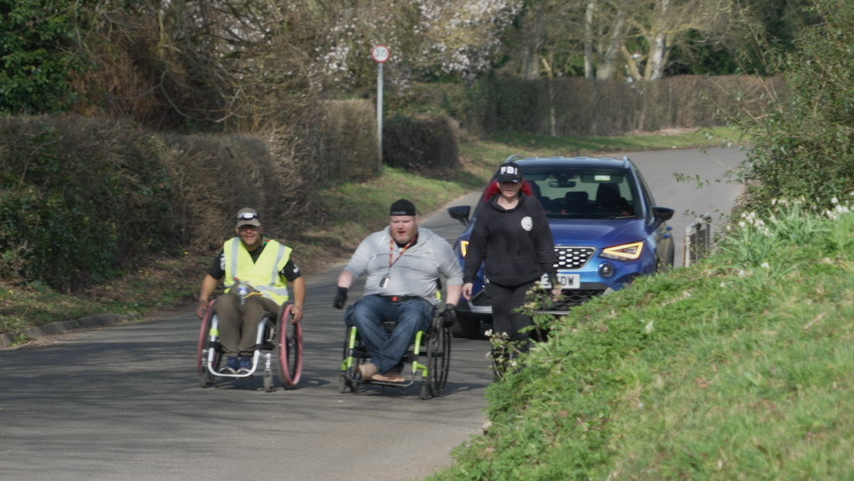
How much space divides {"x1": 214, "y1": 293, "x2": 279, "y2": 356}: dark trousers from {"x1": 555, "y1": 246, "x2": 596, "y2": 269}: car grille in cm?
373

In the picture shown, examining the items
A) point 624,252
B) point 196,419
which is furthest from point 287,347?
point 624,252

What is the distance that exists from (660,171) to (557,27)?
712 inches

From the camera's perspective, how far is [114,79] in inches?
967

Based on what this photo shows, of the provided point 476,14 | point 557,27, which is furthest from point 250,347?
point 557,27

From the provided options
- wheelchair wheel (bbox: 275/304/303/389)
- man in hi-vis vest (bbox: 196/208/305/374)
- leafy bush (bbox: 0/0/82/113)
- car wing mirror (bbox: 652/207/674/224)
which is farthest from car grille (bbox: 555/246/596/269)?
leafy bush (bbox: 0/0/82/113)

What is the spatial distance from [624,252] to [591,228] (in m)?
0.50

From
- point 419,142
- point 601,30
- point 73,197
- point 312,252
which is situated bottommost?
point 312,252

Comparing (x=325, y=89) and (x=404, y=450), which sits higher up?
(x=325, y=89)

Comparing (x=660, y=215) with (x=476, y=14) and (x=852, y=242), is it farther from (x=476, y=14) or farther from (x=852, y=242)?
(x=476, y=14)

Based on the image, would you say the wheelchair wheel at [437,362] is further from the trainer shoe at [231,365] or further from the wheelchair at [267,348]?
the trainer shoe at [231,365]

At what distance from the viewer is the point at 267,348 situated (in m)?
11.0

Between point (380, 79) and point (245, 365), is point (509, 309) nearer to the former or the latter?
point (245, 365)

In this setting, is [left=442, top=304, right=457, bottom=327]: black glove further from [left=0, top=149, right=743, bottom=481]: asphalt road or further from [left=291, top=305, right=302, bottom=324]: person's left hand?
[left=291, top=305, right=302, bottom=324]: person's left hand

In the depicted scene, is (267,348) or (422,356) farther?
(267,348)
